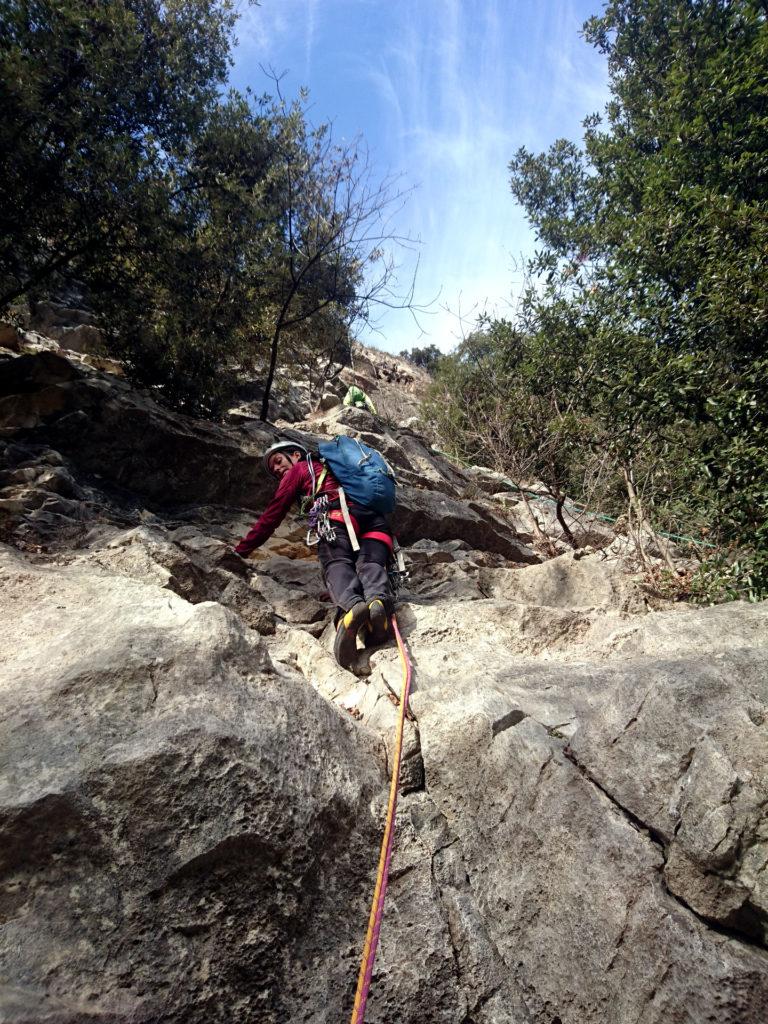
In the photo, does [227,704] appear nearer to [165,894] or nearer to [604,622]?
[165,894]

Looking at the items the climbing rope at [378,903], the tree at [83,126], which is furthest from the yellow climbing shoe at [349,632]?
the tree at [83,126]

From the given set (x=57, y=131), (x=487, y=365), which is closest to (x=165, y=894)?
(x=57, y=131)

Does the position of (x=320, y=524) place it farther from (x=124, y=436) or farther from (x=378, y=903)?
(x=124, y=436)

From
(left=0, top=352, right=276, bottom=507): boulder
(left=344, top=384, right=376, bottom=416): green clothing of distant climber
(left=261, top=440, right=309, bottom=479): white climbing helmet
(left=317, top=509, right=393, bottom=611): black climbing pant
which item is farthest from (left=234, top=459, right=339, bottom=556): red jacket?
(left=344, top=384, right=376, bottom=416): green clothing of distant climber

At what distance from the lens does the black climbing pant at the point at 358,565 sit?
493 centimetres

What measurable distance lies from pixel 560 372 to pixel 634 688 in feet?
19.4

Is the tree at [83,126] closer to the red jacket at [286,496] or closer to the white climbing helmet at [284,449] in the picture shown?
the white climbing helmet at [284,449]

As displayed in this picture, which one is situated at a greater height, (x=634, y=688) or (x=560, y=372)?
(x=560, y=372)

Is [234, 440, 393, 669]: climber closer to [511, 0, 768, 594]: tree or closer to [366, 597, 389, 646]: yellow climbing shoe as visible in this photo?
[366, 597, 389, 646]: yellow climbing shoe

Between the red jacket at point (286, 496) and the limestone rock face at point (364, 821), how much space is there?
1.09 meters

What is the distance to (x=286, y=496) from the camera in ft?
18.9

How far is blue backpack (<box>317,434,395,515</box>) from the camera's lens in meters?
5.57

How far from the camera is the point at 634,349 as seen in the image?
6938 millimetres

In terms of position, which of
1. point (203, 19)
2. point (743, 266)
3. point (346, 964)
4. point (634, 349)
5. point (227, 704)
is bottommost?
point (346, 964)
